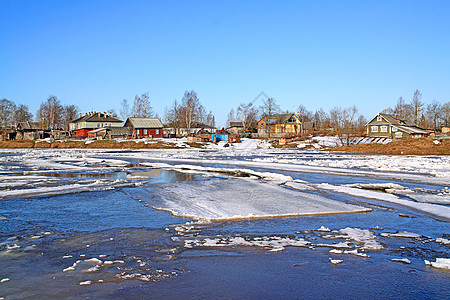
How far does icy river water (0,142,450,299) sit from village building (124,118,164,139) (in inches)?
2811

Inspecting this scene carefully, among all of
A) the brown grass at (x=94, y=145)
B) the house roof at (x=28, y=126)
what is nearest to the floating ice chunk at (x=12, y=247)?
the brown grass at (x=94, y=145)

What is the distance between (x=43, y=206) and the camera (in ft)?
36.8

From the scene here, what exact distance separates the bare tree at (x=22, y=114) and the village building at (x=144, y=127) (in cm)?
6501

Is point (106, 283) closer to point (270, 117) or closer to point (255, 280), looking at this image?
point (255, 280)

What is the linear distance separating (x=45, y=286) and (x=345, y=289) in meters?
4.34

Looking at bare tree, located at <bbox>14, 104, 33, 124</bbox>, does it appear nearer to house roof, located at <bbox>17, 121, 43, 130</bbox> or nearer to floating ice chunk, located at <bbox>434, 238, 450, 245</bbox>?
house roof, located at <bbox>17, 121, 43, 130</bbox>

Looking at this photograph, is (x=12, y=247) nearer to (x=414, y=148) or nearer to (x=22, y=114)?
(x=414, y=148)

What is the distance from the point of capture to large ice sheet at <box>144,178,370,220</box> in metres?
10.1

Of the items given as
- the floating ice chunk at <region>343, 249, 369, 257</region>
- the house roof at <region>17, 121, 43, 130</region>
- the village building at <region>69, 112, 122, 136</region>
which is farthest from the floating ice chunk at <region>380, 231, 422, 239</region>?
the house roof at <region>17, 121, 43, 130</region>

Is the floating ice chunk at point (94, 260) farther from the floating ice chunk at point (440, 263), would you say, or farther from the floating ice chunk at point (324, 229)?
the floating ice chunk at point (440, 263)

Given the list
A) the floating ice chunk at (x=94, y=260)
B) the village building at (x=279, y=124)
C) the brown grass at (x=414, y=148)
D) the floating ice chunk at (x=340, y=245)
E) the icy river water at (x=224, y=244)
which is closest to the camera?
the icy river water at (x=224, y=244)

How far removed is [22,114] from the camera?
134375mm

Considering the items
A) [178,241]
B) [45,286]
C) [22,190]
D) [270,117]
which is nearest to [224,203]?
[178,241]

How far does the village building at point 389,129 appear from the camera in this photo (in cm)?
6794
